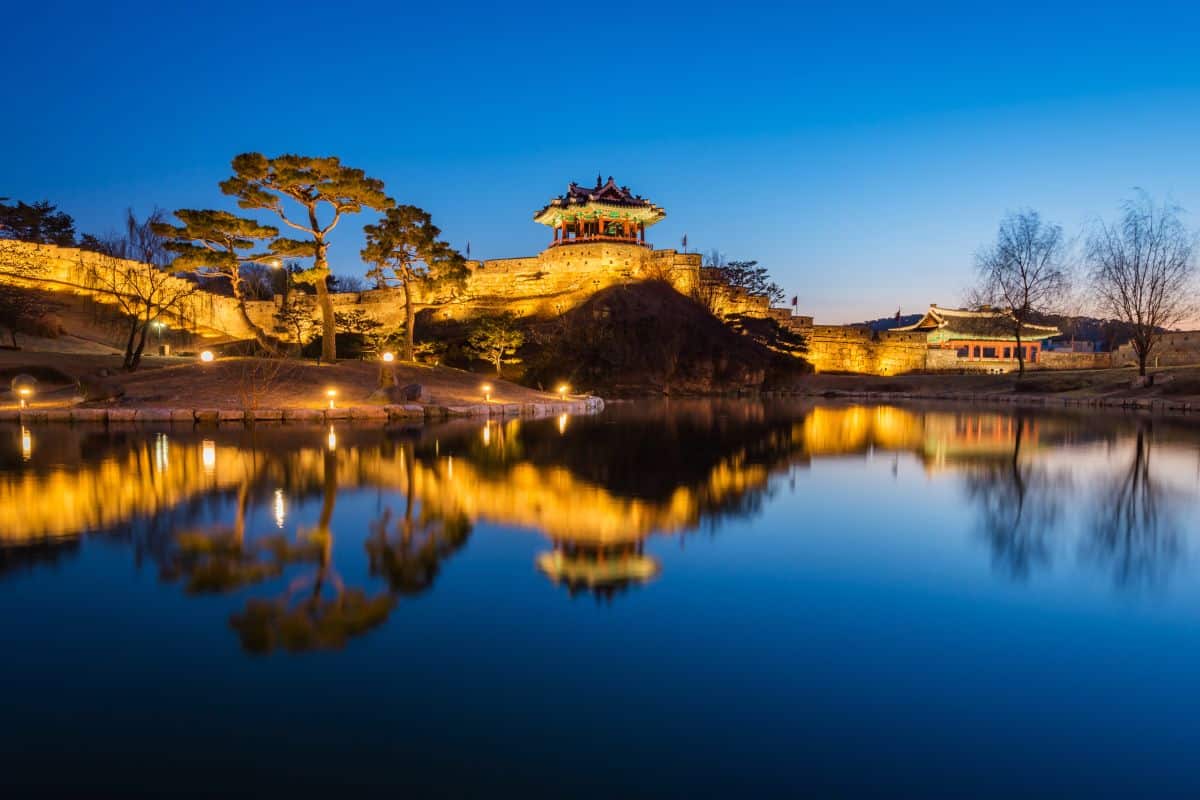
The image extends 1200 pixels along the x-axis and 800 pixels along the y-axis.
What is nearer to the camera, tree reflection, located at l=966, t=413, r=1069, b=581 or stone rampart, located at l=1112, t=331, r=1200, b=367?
tree reflection, located at l=966, t=413, r=1069, b=581

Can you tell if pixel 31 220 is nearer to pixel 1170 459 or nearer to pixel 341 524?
pixel 341 524

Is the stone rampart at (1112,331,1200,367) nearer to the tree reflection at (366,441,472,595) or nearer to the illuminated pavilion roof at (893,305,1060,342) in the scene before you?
the illuminated pavilion roof at (893,305,1060,342)

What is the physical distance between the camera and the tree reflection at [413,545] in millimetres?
5559

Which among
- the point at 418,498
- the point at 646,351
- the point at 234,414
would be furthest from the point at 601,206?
the point at 418,498

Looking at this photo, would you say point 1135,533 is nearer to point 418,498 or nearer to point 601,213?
point 418,498

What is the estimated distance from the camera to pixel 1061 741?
330 cm

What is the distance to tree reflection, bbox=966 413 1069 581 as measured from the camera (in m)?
6.62

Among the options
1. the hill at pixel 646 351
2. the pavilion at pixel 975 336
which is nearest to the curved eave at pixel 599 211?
the hill at pixel 646 351

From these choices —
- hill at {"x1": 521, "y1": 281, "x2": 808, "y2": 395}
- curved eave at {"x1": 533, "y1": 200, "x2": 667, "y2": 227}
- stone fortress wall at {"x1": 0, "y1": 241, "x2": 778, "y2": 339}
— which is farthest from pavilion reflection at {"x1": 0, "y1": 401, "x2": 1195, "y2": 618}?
curved eave at {"x1": 533, "y1": 200, "x2": 667, "y2": 227}

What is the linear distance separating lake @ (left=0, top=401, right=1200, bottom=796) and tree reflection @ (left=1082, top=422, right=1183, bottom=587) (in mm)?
57

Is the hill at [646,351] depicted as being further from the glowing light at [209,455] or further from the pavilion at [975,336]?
the glowing light at [209,455]

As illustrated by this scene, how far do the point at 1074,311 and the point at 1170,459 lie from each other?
34.7m

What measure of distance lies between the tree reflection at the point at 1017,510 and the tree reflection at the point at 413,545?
4986 millimetres

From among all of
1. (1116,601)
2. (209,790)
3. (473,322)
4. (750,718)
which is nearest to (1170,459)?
Answer: (1116,601)
